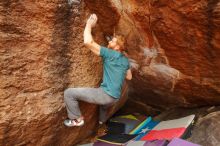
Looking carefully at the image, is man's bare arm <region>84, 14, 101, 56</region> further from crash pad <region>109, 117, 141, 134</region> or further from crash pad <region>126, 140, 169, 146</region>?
crash pad <region>109, 117, 141, 134</region>

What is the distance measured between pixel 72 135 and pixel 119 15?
1906 mm

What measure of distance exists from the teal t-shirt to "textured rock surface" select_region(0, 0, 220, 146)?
1.36ft

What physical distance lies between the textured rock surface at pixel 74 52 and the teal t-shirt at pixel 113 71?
16.3 inches

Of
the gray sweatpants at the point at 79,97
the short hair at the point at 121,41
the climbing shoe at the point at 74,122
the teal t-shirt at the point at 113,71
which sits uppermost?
the short hair at the point at 121,41

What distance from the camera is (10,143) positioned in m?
3.86

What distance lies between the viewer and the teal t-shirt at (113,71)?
4.05 m

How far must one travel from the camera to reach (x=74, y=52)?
13.9 feet

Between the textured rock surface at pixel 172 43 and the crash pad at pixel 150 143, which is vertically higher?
the textured rock surface at pixel 172 43

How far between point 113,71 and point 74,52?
611 mm

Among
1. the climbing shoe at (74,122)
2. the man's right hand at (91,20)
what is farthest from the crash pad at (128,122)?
the man's right hand at (91,20)

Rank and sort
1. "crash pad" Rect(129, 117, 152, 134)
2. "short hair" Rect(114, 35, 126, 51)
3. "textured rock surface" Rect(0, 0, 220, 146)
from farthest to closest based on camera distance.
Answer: "crash pad" Rect(129, 117, 152, 134) < "short hair" Rect(114, 35, 126, 51) < "textured rock surface" Rect(0, 0, 220, 146)

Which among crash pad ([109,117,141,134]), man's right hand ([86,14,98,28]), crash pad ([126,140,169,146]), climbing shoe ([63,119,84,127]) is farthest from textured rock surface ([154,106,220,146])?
man's right hand ([86,14,98,28])

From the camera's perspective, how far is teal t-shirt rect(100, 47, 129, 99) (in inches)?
159

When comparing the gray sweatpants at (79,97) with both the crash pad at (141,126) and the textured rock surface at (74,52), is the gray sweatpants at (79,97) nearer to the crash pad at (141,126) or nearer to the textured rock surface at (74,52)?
the textured rock surface at (74,52)
